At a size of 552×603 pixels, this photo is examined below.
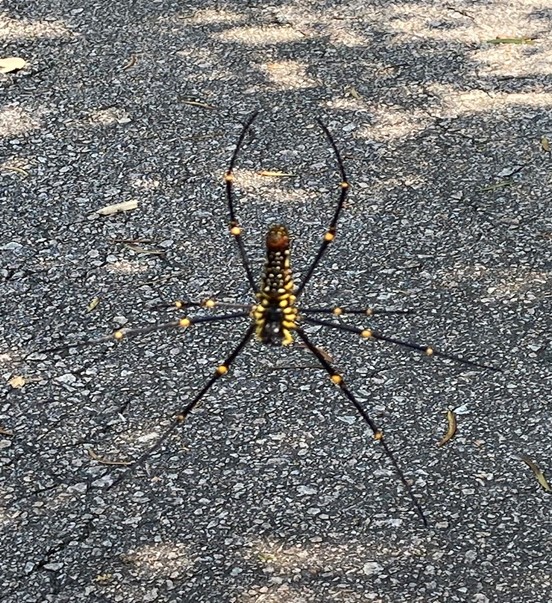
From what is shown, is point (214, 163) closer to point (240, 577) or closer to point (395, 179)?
point (395, 179)

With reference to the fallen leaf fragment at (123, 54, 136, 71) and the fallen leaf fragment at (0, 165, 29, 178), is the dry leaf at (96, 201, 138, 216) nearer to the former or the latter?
the fallen leaf fragment at (0, 165, 29, 178)

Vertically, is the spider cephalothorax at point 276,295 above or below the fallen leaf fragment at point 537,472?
above

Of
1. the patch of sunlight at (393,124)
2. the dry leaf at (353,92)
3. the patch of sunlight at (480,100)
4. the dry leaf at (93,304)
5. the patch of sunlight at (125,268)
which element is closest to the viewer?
the dry leaf at (93,304)

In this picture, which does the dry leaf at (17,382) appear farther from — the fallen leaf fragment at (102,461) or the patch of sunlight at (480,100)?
the patch of sunlight at (480,100)

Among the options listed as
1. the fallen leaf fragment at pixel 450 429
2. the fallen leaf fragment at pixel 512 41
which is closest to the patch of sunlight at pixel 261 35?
the fallen leaf fragment at pixel 512 41

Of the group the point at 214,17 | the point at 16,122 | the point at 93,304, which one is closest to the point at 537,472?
the point at 93,304

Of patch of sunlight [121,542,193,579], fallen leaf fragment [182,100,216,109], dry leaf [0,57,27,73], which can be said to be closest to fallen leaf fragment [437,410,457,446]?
patch of sunlight [121,542,193,579]

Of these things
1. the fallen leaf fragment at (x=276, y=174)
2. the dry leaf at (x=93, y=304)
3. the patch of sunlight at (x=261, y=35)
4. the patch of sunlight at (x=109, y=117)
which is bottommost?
the dry leaf at (x=93, y=304)
